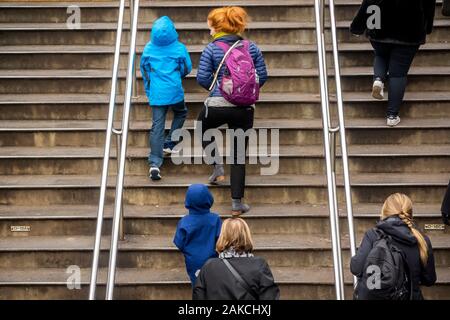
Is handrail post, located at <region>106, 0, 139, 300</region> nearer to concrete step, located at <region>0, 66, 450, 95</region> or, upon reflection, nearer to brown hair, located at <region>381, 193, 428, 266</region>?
concrete step, located at <region>0, 66, 450, 95</region>

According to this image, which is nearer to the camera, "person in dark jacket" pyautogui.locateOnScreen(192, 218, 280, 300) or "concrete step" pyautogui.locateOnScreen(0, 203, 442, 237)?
"person in dark jacket" pyautogui.locateOnScreen(192, 218, 280, 300)

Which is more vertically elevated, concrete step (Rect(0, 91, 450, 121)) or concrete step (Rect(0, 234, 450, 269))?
concrete step (Rect(0, 91, 450, 121))

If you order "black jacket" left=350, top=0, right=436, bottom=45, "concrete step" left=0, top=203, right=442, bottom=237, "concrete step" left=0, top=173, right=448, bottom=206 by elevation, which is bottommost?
"concrete step" left=0, top=203, right=442, bottom=237

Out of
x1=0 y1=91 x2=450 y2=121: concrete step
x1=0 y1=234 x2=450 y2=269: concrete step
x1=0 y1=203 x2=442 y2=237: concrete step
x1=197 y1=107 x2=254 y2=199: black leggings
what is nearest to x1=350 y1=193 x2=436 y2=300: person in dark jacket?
x1=0 y1=234 x2=450 y2=269: concrete step

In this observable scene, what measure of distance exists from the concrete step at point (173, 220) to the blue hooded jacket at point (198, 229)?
123 cm

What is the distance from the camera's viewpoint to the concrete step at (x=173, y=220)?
28.9ft

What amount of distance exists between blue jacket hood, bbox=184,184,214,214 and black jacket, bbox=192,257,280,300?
0.91 metres

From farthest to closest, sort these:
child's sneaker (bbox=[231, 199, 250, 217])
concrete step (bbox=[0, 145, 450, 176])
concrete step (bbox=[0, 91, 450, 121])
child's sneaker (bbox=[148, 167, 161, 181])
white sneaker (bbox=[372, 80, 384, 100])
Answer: concrete step (bbox=[0, 91, 450, 121]), white sneaker (bbox=[372, 80, 384, 100]), concrete step (bbox=[0, 145, 450, 176]), child's sneaker (bbox=[148, 167, 161, 181]), child's sneaker (bbox=[231, 199, 250, 217])

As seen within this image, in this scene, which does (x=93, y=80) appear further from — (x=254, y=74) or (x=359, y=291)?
(x=359, y=291)

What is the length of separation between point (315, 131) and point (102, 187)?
2366 millimetres

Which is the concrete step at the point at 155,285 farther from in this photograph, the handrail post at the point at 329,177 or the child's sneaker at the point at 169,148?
the child's sneaker at the point at 169,148

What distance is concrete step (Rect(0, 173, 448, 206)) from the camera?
9.07 meters

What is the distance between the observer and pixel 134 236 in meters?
8.82
